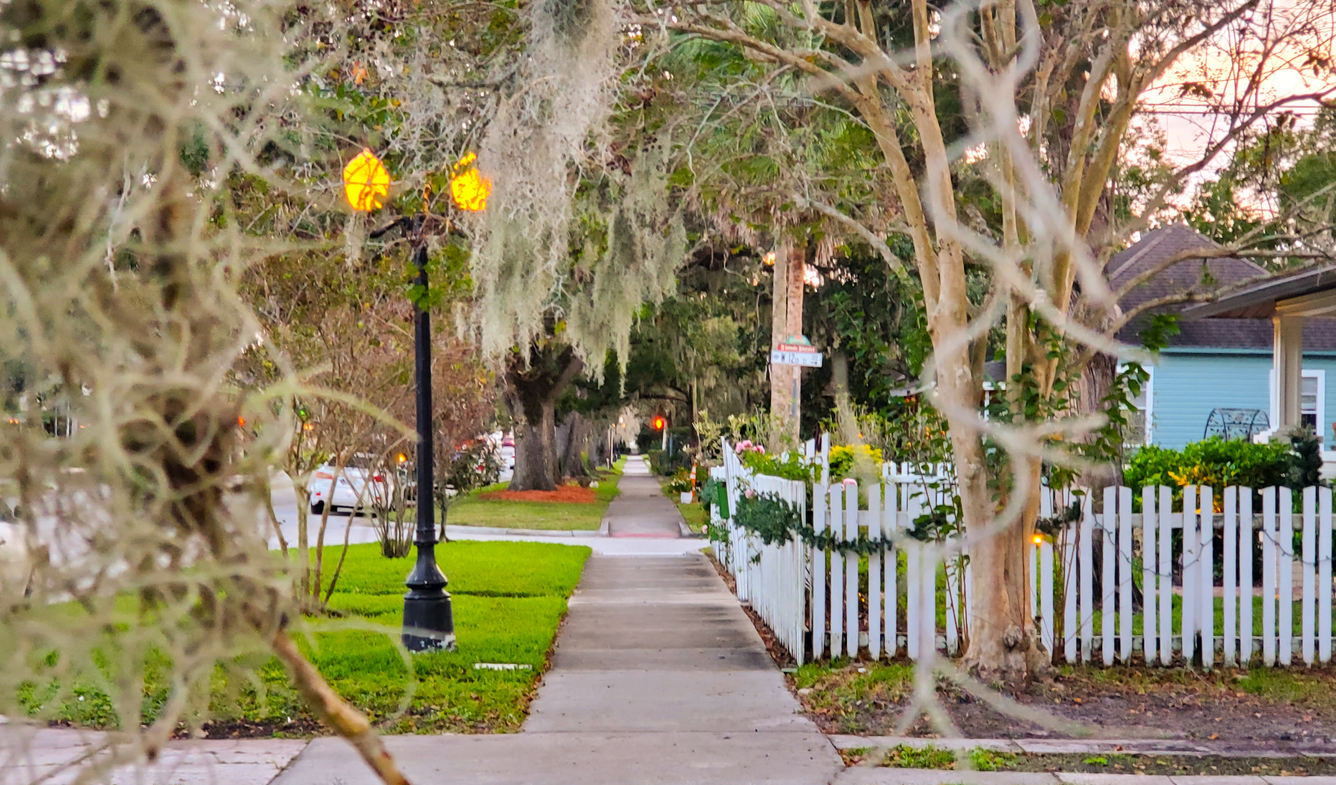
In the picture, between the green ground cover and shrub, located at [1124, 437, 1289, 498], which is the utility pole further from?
the green ground cover

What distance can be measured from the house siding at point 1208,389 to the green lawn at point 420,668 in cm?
1383

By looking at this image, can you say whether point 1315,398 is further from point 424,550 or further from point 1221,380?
point 424,550

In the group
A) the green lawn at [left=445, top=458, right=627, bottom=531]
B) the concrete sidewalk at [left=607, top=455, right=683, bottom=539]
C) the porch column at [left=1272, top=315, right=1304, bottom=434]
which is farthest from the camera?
the green lawn at [left=445, top=458, right=627, bottom=531]

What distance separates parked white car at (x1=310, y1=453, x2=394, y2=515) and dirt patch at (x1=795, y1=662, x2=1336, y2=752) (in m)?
3.10

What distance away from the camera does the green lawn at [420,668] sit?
630cm

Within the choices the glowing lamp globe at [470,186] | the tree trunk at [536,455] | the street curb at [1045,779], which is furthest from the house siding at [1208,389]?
the glowing lamp globe at [470,186]

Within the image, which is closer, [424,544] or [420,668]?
[420,668]

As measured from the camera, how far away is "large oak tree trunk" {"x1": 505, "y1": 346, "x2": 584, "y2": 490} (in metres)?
28.3

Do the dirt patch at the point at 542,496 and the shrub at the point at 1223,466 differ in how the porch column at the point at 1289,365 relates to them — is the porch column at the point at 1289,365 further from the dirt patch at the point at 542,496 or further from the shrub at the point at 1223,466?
the dirt patch at the point at 542,496

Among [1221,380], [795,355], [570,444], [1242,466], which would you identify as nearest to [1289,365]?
[1242,466]

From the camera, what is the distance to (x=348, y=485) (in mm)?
15703

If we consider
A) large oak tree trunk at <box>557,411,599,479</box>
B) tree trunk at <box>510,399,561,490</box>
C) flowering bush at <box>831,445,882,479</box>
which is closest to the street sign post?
flowering bush at <box>831,445,882,479</box>

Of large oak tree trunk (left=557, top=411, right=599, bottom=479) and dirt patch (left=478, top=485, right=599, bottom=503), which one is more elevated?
large oak tree trunk (left=557, top=411, right=599, bottom=479)

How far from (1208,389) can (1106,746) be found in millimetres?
18340
